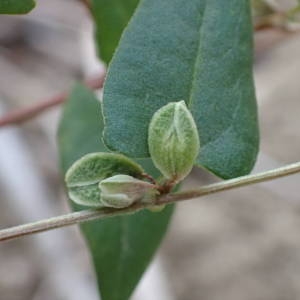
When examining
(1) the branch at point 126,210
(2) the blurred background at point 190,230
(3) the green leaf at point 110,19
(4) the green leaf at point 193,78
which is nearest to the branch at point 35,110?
(3) the green leaf at point 110,19

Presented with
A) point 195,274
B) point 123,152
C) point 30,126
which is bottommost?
point 195,274

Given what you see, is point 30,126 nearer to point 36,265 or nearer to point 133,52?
point 36,265

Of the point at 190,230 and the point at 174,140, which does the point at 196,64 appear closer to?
the point at 174,140

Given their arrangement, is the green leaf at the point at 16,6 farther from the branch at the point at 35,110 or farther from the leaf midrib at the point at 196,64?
the branch at the point at 35,110

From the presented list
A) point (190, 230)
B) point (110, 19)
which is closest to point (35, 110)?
point (110, 19)

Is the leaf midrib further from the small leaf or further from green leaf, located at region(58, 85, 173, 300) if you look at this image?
green leaf, located at region(58, 85, 173, 300)

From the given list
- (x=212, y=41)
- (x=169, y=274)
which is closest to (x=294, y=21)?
(x=212, y=41)

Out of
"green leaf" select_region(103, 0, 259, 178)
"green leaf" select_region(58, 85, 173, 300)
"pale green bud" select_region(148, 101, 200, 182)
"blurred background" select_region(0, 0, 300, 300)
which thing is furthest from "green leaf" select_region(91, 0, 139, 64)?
"blurred background" select_region(0, 0, 300, 300)
